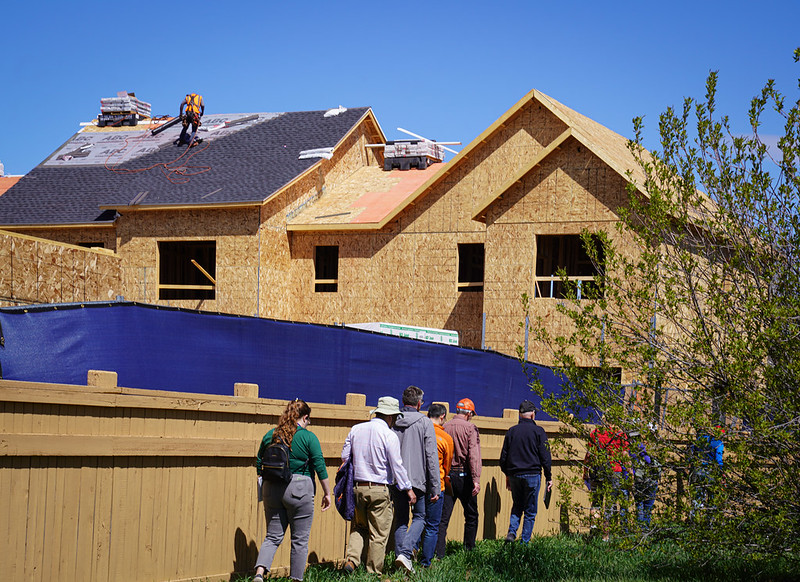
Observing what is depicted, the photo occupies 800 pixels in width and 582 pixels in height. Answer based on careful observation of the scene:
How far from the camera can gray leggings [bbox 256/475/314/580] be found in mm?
8516

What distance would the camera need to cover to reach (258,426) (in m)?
9.40

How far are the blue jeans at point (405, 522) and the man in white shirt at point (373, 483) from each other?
37 centimetres

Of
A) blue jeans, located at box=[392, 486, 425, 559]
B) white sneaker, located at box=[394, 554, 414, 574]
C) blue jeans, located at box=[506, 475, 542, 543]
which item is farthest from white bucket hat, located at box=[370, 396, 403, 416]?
blue jeans, located at box=[506, 475, 542, 543]

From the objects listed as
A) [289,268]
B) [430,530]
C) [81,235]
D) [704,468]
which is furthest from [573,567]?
→ [81,235]

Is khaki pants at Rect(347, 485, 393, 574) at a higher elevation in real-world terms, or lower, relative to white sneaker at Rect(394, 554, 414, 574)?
higher

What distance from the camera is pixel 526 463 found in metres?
12.3

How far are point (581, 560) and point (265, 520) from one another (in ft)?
13.4

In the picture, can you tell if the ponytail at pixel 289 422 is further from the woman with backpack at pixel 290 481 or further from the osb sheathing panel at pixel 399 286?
the osb sheathing panel at pixel 399 286

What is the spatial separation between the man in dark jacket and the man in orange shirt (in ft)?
4.62

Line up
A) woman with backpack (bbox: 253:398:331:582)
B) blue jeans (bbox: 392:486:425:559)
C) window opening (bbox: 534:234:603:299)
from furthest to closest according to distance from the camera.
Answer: window opening (bbox: 534:234:603:299) → blue jeans (bbox: 392:486:425:559) → woman with backpack (bbox: 253:398:331:582)

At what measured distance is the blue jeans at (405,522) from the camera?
32.5 ft

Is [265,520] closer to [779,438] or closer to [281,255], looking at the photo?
[779,438]

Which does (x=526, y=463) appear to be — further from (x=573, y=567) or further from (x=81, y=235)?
(x=81, y=235)

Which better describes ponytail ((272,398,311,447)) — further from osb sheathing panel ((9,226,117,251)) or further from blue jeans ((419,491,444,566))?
osb sheathing panel ((9,226,117,251))
